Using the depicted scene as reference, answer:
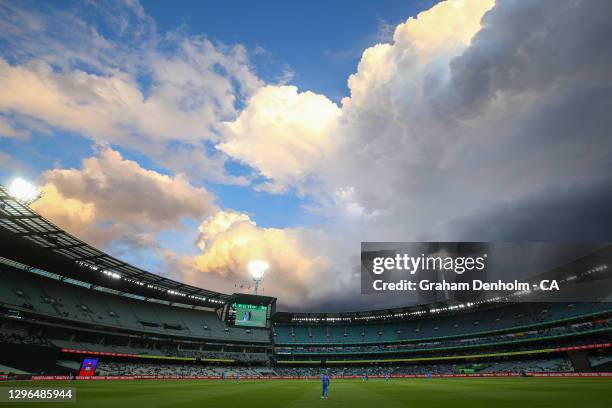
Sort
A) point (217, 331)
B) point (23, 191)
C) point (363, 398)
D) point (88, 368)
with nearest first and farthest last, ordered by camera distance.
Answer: point (363, 398) < point (23, 191) < point (88, 368) < point (217, 331)

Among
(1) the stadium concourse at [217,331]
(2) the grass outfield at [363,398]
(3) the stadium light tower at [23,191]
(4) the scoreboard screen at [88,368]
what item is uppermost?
(3) the stadium light tower at [23,191]


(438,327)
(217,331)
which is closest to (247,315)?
(217,331)

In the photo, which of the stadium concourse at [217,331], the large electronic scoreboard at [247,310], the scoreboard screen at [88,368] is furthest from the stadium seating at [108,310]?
the scoreboard screen at [88,368]

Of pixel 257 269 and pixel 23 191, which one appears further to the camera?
pixel 257 269

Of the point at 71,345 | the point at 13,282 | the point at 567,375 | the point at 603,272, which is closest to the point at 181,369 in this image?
the point at 71,345

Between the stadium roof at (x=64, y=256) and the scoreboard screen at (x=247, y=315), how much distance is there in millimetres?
11402

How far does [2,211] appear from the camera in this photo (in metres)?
42.8

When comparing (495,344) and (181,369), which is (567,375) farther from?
(181,369)

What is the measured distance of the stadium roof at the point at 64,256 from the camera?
44688 millimetres

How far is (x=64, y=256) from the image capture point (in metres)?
58.9

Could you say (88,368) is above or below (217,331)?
below

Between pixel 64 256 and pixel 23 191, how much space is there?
78.8 ft

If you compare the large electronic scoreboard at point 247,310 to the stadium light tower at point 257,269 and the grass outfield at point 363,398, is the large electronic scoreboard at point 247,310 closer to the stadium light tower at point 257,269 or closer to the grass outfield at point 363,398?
the stadium light tower at point 257,269

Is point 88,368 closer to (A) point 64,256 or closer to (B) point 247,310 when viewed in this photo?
(A) point 64,256
